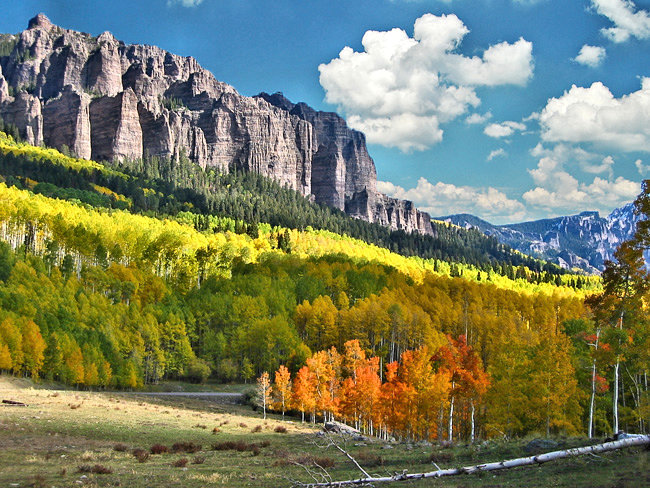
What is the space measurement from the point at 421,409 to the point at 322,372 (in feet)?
49.0

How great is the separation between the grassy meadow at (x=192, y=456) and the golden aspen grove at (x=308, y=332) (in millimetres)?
10092

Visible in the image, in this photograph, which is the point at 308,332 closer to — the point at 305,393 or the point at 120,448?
the point at 305,393

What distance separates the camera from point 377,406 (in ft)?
168

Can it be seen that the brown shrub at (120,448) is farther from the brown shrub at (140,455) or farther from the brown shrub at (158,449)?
the brown shrub at (158,449)

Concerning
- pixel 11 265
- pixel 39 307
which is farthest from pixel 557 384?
pixel 11 265

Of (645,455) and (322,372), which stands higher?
(645,455)

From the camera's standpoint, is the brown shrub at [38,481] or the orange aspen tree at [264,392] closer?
the brown shrub at [38,481]

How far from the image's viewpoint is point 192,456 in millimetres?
23359

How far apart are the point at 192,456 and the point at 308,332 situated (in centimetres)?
6048

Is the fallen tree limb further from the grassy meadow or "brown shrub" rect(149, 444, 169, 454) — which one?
"brown shrub" rect(149, 444, 169, 454)

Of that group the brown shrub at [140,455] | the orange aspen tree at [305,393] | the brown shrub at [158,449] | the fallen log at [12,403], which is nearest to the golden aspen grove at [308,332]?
the orange aspen tree at [305,393]

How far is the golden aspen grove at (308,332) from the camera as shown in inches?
1676

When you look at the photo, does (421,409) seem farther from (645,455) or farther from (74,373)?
(74,373)

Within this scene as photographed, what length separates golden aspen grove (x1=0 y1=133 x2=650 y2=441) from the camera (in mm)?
42562
